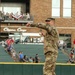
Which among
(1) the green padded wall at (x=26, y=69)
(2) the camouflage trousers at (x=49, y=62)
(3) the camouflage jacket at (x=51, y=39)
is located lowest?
(1) the green padded wall at (x=26, y=69)

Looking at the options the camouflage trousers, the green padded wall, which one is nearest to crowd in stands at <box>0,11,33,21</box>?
the green padded wall

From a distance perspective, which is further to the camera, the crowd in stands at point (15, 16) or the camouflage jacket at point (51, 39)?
the crowd in stands at point (15, 16)

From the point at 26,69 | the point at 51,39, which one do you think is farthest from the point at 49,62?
the point at 26,69

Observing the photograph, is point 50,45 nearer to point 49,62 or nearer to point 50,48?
point 50,48

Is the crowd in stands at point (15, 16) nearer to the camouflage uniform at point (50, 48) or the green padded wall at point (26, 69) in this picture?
the green padded wall at point (26, 69)

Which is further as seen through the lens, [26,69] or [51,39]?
[26,69]

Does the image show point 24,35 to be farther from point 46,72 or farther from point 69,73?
point 46,72

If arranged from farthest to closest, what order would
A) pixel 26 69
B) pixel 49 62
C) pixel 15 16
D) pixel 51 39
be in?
1. pixel 15 16
2. pixel 26 69
3. pixel 49 62
4. pixel 51 39

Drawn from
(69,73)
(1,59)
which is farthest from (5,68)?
(1,59)

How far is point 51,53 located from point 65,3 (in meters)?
32.5

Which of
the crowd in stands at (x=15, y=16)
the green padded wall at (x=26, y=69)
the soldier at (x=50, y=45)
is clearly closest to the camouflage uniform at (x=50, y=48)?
the soldier at (x=50, y=45)

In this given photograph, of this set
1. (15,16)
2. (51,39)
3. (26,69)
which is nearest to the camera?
(51,39)

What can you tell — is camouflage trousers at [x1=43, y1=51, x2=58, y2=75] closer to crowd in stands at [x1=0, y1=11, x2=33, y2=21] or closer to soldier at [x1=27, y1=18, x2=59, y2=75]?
soldier at [x1=27, y1=18, x2=59, y2=75]

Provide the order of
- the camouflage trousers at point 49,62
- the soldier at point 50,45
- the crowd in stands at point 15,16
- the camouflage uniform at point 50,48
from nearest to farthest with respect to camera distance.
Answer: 1. the soldier at point 50,45
2. the camouflage uniform at point 50,48
3. the camouflage trousers at point 49,62
4. the crowd in stands at point 15,16
